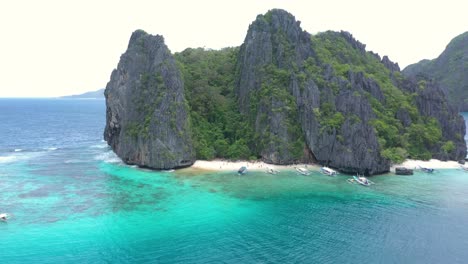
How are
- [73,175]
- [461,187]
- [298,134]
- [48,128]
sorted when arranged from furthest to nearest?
[48,128]
[298,134]
[73,175]
[461,187]

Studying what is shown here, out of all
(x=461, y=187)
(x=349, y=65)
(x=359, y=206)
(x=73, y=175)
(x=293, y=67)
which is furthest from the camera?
(x=349, y=65)

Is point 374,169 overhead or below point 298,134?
below

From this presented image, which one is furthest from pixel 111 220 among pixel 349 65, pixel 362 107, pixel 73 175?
pixel 349 65

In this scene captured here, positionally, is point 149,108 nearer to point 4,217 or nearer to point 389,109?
point 4,217

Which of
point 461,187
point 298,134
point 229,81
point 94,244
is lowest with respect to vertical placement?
point 94,244

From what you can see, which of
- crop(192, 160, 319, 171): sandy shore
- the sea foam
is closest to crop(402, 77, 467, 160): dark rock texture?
crop(192, 160, 319, 171): sandy shore

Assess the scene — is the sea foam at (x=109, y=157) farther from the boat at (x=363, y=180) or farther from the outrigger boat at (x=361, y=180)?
the boat at (x=363, y=180)

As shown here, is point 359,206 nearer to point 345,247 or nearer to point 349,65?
point 345,247
